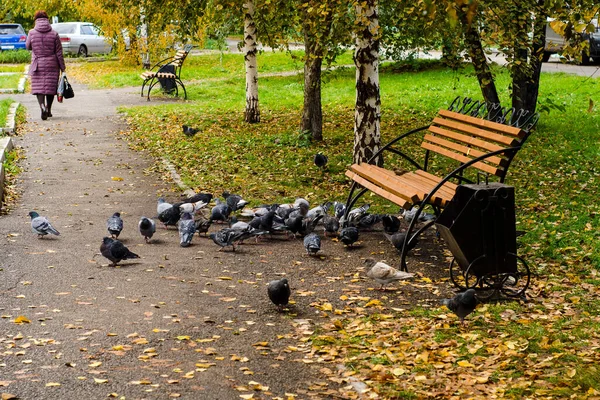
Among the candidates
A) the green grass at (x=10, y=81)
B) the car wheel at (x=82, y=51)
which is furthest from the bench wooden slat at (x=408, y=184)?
the car wheel at (x=82, y=51)

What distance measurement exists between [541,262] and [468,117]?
1.70 metres

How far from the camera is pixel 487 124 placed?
796cm

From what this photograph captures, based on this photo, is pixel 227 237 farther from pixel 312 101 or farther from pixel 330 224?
pixel 312 101

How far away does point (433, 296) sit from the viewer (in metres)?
6.69

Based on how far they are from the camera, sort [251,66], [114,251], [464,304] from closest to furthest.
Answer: [464,304] < [114,251] < [251,66]

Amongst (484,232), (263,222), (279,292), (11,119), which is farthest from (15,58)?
(484,232)

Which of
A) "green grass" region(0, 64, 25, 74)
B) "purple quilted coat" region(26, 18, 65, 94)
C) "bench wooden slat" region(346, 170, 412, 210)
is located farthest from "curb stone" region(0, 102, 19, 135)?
"green grass" region(0, 64, 25, 74)

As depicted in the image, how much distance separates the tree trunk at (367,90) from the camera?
34.0 feet

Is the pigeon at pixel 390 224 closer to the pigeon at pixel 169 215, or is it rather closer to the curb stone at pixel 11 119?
the pigeon at pixel 169 215

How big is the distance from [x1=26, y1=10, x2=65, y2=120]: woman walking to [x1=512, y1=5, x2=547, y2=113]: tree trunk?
338 inches

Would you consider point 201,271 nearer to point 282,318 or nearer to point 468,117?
point 282,318

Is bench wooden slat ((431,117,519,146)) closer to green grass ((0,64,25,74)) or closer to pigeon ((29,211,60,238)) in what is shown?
pigeon ((29,211,60,238))


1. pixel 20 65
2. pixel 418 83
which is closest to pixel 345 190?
pixel 418 83

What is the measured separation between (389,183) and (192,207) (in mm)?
2244
